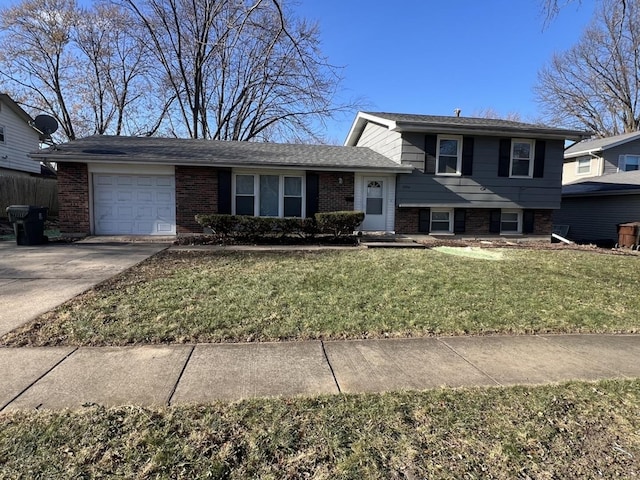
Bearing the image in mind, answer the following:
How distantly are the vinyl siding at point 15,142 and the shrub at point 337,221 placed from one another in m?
18.8

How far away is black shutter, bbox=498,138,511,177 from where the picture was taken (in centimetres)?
1375

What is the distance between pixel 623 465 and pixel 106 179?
13.7m

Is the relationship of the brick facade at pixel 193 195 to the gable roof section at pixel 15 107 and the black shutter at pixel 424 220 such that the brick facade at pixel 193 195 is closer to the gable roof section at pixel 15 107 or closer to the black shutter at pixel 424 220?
the black shutter at pixel 424 220

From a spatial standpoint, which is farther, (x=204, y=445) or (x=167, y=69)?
(x=167, y=69)

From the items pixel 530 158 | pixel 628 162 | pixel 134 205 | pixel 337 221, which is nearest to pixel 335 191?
pixel 337 221

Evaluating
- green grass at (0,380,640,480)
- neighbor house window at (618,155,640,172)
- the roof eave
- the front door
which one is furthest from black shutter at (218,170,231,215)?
neighbor house window at (618,155,640,172)

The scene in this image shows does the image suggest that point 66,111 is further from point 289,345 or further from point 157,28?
point 289,345

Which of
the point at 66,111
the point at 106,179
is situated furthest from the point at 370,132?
the point at 66,111

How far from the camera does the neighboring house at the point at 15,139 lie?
20906 mm

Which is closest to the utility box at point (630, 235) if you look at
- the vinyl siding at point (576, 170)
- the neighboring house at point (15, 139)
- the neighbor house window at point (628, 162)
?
the vinyl siding at point (576, 170)

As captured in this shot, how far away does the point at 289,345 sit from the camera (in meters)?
4.11

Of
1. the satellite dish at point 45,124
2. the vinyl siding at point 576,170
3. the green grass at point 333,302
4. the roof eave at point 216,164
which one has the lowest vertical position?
the green grass at point 333,302

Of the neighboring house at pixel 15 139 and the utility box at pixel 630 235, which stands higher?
the neighboring house at pixel 15 139

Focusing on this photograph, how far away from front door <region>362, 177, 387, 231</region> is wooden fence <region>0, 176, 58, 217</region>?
1559cm
